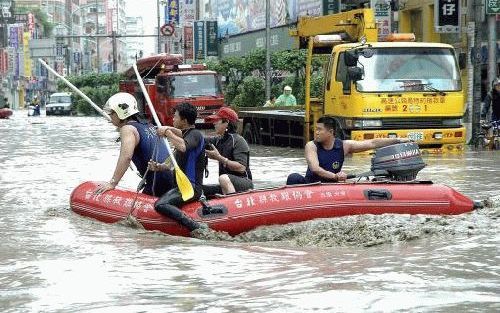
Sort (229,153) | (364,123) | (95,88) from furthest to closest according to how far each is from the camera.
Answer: (95,88) → (364,123) → (229,153)

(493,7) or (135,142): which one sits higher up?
(493,7)

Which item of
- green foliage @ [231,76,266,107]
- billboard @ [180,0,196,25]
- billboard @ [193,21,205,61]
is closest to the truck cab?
green foliage @ [231,76,266,107]

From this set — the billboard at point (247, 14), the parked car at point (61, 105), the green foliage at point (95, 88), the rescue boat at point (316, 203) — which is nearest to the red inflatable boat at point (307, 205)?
the rescue boat at point (316, 203)

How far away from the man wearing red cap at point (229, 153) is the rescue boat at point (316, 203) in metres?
0.77

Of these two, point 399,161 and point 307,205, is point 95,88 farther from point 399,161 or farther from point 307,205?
point 307,205

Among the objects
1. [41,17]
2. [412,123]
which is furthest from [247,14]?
[41,17]

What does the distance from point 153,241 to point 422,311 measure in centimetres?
433

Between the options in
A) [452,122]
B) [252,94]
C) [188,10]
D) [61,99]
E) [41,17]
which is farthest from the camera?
[41,17]

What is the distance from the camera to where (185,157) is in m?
11.3

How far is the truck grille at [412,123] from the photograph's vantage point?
2188cm

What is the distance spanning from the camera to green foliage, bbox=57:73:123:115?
3120 inches

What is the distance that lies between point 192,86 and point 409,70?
19571 millimetres

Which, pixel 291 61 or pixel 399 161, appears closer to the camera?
pixel 399 161

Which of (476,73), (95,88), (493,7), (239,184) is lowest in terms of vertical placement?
(95,88)
